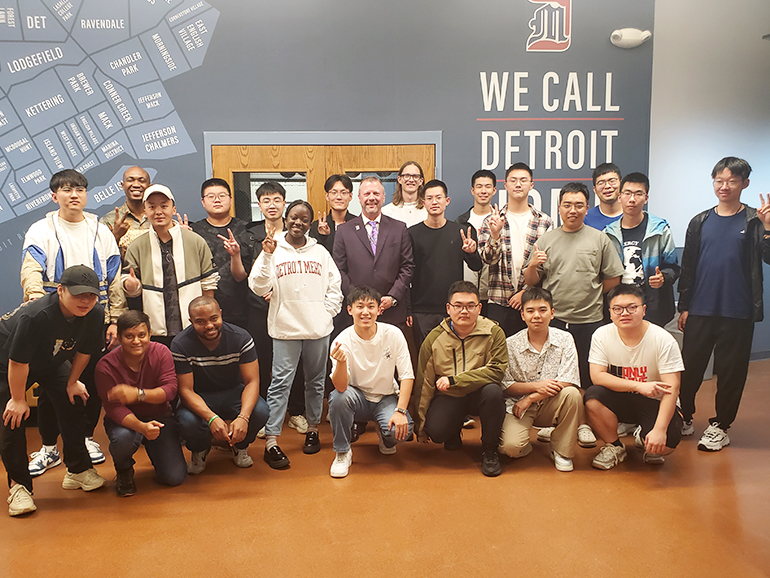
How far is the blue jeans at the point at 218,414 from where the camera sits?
9.40ft

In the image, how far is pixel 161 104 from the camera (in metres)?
4.69

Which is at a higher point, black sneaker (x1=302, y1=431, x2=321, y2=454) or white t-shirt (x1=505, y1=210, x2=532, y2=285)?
white t-shirt (x1=505, y1=210, x2=532, y2=285)

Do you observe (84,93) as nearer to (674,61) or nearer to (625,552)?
(625,552)

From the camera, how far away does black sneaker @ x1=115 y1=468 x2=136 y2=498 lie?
2.71 m

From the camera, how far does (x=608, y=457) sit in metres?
2.96

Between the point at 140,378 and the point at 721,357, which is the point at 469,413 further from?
the point at 140,378

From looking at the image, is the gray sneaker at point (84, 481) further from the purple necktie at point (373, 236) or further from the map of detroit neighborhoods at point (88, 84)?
the map of detroit neighborhoods at point (88, 84)

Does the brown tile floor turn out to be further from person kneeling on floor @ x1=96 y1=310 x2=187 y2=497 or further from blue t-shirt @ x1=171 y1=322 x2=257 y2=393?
blue t-shirt @ x1=171 y1=322 x2=257 y2=393

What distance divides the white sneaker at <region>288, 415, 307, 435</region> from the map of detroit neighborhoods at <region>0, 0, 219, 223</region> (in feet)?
8.61

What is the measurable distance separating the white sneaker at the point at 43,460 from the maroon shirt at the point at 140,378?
62cm

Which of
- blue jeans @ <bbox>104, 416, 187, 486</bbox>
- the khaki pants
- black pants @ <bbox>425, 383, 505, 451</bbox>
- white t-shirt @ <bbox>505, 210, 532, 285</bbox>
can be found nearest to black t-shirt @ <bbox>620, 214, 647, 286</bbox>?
white t-shirt @ <bbox>505, 210, 532, 285</bbox>

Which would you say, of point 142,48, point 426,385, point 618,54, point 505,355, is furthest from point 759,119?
point 142,48

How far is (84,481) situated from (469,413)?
6.76ft

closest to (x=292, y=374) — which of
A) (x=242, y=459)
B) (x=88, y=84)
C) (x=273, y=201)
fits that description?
(x=242, y=459)
